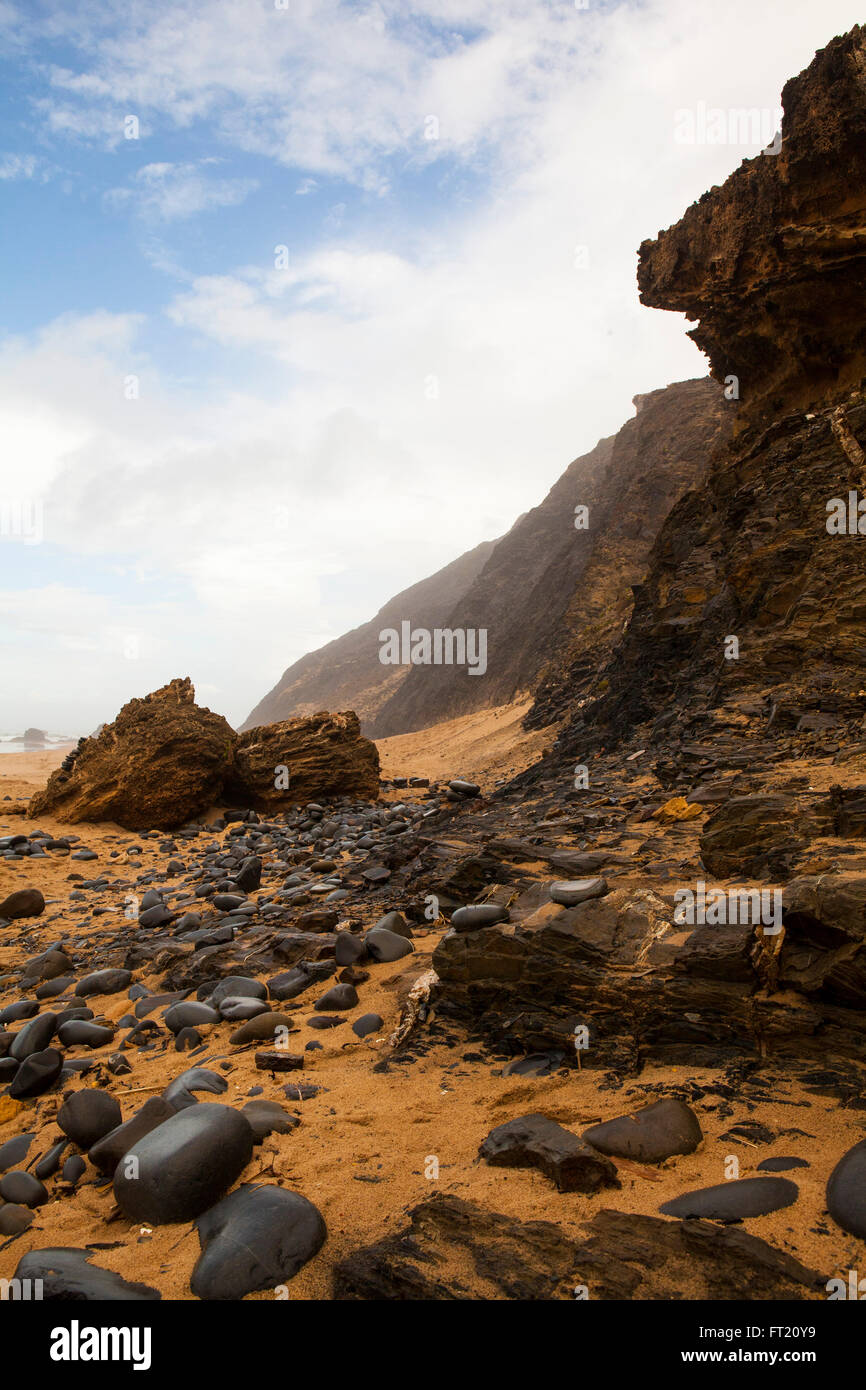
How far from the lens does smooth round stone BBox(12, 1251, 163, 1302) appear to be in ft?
6.49

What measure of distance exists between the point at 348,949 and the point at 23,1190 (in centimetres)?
215

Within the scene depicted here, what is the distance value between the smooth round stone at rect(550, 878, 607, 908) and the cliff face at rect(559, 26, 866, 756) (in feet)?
9.37

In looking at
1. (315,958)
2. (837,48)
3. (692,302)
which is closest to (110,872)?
(315,958)

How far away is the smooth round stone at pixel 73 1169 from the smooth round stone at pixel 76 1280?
639mm

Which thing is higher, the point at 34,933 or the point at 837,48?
the point at 837,48

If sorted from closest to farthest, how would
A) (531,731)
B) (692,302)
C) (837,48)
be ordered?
(837,48)
(692,302)
(531,731)

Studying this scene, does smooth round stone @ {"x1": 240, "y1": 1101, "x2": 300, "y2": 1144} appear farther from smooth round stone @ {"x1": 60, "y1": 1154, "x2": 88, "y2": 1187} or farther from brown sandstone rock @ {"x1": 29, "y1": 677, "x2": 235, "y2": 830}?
brown sandstone rock @ {"x1": 29, "y1": 677, "x2": 235, "y2": 830}

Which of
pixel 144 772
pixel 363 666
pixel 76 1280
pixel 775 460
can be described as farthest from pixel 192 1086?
pixel 363 666

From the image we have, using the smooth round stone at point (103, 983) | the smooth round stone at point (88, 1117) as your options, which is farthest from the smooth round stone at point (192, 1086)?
the smooth round stone at point (103, 983)

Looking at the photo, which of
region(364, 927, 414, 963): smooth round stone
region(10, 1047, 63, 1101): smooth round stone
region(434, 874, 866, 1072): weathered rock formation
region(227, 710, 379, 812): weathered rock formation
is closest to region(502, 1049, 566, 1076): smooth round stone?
region(434, 874, 866, 1072): weathered rock formation
